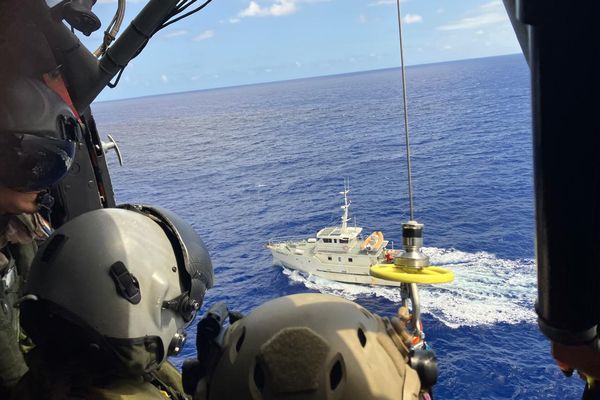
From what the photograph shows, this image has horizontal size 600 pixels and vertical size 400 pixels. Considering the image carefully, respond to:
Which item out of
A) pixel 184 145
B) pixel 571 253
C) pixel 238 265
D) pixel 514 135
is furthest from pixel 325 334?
pixel 184 145

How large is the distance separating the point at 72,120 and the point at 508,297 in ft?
79.5

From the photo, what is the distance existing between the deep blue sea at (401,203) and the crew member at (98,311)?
285 inches

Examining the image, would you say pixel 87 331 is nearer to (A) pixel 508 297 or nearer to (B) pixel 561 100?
(B) pixel 561 100

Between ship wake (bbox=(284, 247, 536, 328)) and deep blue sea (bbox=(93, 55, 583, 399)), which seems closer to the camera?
deep blue sea (bbox=(93, 55, 583, 399))

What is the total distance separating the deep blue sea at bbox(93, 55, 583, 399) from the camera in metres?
21.2

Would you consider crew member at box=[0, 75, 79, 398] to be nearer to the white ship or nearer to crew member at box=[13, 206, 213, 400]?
crew member at box=[13, 206, 213, 400]

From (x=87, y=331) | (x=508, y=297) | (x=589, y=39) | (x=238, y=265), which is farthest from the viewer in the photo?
(x=238, y=265)

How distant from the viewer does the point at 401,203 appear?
120 feet

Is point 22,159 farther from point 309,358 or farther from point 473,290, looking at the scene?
point 473,290

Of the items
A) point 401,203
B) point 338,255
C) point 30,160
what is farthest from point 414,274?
point 401,203

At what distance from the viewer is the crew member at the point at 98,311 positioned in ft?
5.48

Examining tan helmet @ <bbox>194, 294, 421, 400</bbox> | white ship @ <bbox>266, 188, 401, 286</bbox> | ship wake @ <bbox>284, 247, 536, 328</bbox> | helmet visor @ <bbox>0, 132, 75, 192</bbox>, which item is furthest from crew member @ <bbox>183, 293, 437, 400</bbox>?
white ship @ <bbox>266, 188, 401, 286</bbox>

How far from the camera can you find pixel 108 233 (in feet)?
5.93

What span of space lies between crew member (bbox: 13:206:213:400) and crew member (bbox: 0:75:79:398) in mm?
485
